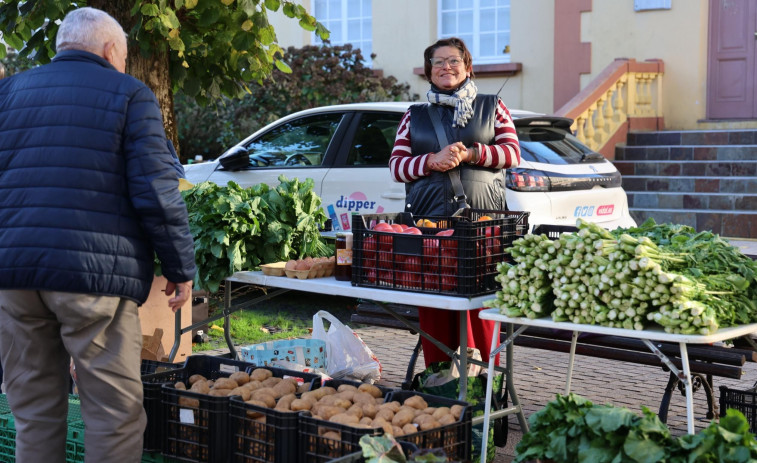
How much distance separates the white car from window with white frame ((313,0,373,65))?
687 centimetres

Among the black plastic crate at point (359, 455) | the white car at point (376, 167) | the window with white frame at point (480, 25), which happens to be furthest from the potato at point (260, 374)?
the window with white frame at point (480, 25)

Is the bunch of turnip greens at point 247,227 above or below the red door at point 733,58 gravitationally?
below

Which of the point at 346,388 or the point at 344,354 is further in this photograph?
the point at 344,354

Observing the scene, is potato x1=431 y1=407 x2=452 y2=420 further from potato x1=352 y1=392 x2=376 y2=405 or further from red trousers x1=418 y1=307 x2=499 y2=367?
red trousers x1=418 y1=307 x2=499 y2=367

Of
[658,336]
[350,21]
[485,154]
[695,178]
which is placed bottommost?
[658,336]

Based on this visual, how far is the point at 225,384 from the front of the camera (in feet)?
15.0

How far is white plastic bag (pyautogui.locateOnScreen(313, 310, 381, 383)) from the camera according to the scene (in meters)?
5.88

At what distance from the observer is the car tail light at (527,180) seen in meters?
7.46

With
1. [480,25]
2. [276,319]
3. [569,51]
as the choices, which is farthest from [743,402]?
[480,25]

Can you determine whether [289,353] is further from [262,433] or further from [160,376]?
[262,433]

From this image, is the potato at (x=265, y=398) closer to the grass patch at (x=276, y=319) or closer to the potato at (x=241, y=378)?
the potato at (x=241, y=378)

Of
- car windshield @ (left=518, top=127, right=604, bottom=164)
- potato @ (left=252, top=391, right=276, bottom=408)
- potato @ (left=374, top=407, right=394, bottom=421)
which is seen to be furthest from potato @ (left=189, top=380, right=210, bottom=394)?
car windshield @ (left=518, top=127, right=604, bottom=164)

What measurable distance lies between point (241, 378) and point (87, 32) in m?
1.79

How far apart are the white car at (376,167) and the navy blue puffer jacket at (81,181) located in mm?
4093
